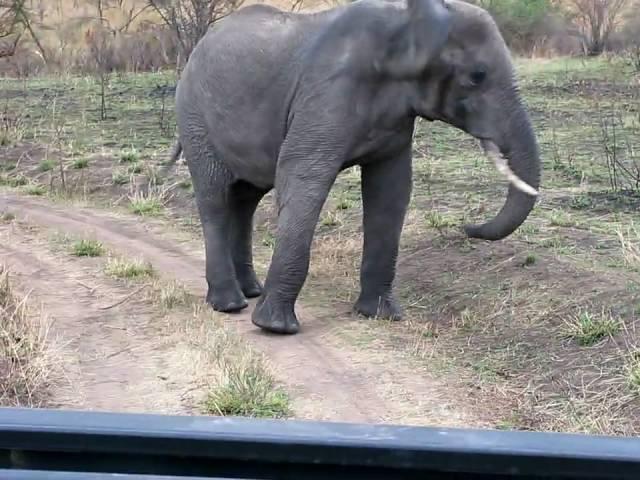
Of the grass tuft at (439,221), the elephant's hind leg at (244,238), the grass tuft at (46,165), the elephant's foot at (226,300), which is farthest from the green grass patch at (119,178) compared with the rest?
the elephant's foot at (226,300)

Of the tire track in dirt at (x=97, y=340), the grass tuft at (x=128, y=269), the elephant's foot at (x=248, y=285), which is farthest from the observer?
the grass tuft at (x=128, y=269)

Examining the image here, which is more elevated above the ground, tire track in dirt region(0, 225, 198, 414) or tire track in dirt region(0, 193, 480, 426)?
tire track in dirt region(0, 225, 198, 414)

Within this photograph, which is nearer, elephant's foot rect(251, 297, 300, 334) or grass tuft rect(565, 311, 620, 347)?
grass tuft rect(565, 311, 620, 347)

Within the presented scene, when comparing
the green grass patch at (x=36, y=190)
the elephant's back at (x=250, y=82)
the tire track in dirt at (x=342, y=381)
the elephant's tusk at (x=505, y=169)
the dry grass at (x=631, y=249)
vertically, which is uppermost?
the elephant's back at (x=250, y=82)

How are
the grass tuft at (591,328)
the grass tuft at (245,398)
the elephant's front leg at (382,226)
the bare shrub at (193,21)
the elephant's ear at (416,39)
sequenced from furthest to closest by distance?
the bare shrub at (193,21)
the elephant's front leg at (382,226)
the elephant's ear at (416,39)
the grass tuft at (591,328)
the grass tuft at (245,398)

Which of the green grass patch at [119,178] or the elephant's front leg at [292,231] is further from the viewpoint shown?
the green grass patch at [119,178]

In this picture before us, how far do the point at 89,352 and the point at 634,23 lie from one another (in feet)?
65.0

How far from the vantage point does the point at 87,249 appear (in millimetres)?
9016

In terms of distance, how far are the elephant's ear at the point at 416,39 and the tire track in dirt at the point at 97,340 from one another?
7.23 feet

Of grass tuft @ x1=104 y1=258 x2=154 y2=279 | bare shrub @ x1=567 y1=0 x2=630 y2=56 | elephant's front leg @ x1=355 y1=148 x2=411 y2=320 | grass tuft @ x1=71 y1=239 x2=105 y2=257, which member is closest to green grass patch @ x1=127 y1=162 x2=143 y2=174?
grass tuft @ x1=71 y1=239 x2=105 y2=257

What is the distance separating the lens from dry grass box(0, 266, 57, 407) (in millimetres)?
5512

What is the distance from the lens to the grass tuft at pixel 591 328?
20.4 ft

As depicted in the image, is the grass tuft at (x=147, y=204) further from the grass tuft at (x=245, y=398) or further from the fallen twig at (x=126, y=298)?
the grass tuft at (x=245, y=398)

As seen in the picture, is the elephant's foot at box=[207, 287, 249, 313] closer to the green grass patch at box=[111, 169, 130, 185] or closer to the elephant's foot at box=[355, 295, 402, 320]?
the elephant's foot at box=[355, 295, 402, 320]
